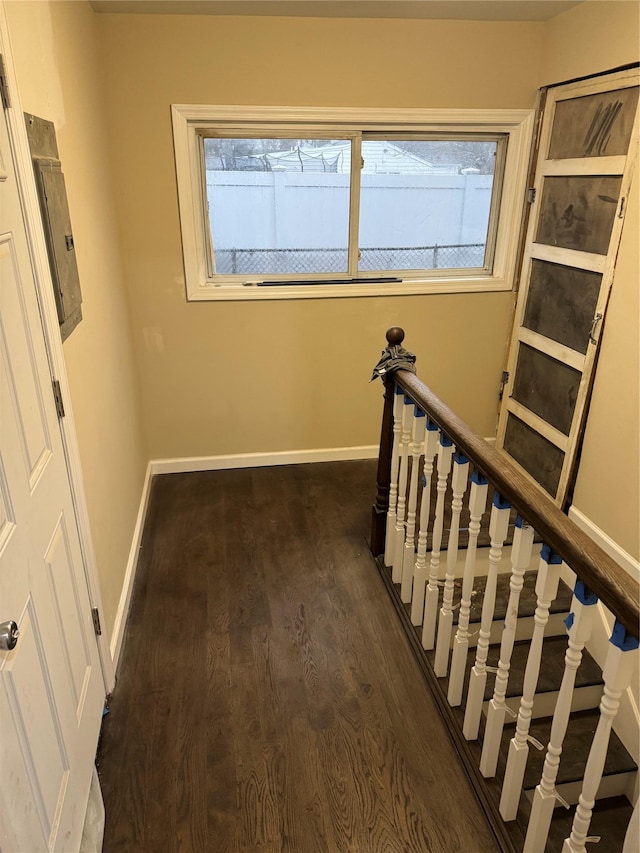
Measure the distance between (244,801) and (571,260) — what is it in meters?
2.85

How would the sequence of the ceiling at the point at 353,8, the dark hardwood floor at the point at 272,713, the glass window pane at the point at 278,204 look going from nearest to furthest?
the dark hardwood floor at the point at 272,713
the ceiling at the point at 353,8
the glass window pane at the point at 278,204

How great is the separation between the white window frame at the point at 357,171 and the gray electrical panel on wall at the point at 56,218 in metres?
1.34

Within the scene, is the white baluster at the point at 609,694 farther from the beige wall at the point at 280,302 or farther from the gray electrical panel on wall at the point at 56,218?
the beige wall at the point at 280,302

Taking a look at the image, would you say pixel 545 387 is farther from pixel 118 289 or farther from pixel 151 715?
pixel 151 715

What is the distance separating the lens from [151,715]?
2.00m

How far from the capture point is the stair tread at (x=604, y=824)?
212 centimetres

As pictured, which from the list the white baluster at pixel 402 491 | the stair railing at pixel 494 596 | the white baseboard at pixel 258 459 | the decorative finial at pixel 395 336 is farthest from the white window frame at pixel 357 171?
the white baluster at pixel 402 491

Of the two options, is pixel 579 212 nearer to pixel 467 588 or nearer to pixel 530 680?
pixel 467 588

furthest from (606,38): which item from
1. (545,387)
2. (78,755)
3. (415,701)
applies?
(78,755)

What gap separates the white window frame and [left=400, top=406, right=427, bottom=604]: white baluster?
1.52 m

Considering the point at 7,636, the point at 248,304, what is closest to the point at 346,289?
the point at 248,304

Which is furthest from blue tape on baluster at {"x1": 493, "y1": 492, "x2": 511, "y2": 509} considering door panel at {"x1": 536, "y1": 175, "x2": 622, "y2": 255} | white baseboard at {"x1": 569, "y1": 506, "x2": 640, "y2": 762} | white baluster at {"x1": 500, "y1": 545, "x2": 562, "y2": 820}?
door panel at {"x1": 536, "y1": 175, "x2": 622, "y2": 255}

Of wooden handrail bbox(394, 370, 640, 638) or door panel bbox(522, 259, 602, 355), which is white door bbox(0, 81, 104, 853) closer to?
wooden handrail bbox(394, 370, 640, 638)

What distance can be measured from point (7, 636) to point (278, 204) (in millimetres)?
2811
